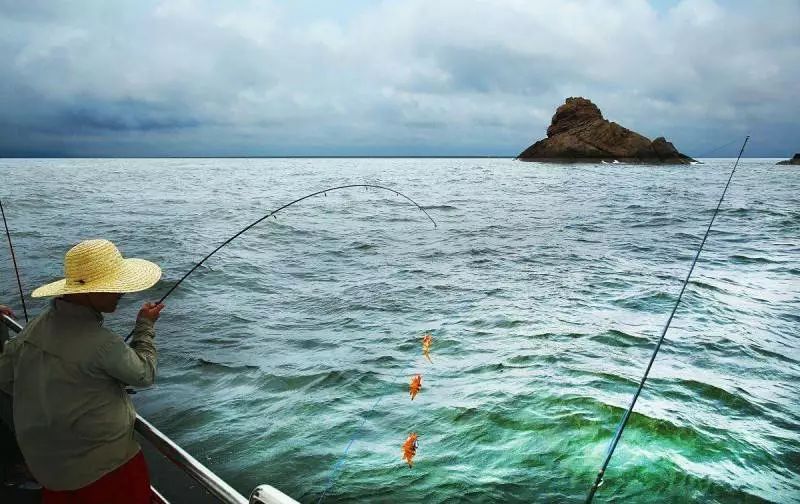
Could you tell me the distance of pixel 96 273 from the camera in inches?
97.5

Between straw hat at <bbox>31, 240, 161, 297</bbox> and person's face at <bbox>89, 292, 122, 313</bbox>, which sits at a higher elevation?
straw hat at <bbox>31, 240, 161, 297</bbox>

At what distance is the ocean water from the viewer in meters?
4.73

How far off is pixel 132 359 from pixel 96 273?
473 millimetres

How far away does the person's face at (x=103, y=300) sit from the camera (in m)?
2.43

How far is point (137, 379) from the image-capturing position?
2373 millimetres

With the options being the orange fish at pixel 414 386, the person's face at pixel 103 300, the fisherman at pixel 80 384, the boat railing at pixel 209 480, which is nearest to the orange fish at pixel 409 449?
the orange fish at pixel 414 386

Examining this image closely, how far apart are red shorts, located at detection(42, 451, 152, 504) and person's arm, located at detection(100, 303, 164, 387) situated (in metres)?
0.50

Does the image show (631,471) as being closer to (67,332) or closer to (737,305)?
(67,332)

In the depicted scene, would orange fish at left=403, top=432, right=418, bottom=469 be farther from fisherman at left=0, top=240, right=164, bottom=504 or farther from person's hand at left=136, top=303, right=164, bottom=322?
person's hand at left=136, top=303, right=164, bottom=322

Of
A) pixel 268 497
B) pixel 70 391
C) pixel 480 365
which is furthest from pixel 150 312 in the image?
pixel 480 365

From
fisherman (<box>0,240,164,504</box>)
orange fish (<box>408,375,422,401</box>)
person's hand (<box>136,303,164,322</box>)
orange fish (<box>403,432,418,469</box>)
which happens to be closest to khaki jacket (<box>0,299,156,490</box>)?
fisherman (<box>0,240,164,504</box>)

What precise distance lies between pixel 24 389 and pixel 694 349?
7.91 meters

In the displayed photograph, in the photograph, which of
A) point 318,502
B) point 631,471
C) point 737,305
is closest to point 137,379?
point 318,502

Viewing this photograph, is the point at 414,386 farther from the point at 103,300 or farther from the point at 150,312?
the point at 103,300
